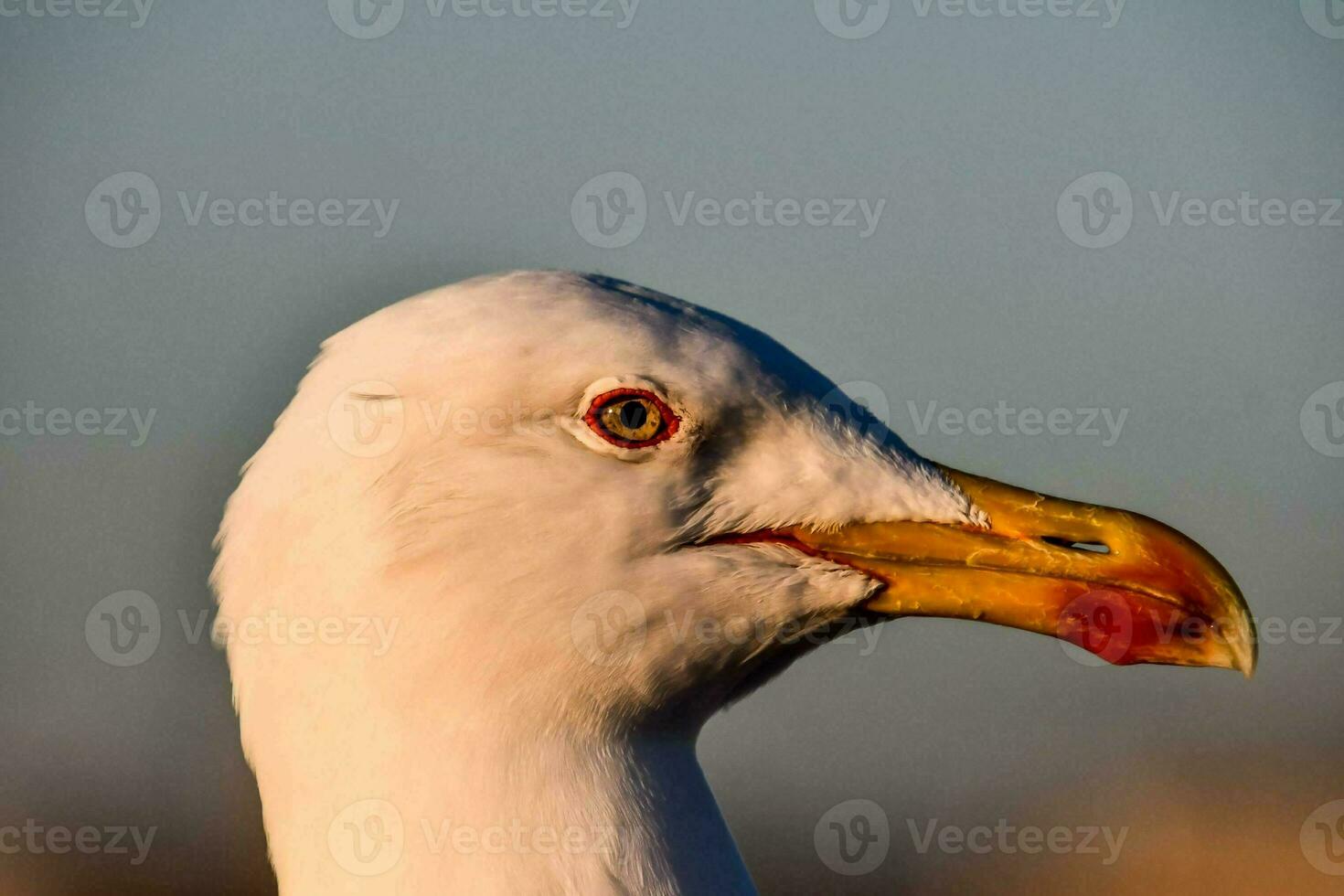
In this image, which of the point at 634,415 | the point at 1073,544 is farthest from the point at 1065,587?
the point at 634,415

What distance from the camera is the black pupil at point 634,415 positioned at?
4.02 meters

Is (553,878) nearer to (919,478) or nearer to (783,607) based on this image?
(783,607)

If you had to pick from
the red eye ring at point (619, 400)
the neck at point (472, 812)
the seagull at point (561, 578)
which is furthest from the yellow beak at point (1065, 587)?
the neck at point (472, 812)

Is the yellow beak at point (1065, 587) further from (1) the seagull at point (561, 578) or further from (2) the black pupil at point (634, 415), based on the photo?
(2) the black pupil at point (634, 415)

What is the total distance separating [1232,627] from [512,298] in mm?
2123

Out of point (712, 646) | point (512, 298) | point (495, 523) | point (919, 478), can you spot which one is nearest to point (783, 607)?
point (712, 646)

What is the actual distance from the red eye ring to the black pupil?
0.02 metres

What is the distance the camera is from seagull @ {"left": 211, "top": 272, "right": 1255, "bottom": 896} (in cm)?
392

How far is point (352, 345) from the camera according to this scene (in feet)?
13.8

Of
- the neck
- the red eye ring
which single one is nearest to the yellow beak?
the red eye ring

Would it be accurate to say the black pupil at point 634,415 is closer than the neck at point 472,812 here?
No

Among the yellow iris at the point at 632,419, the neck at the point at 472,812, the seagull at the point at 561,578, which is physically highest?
the yellow iris at the point at 632,419

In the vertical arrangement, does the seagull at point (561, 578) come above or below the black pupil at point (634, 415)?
below

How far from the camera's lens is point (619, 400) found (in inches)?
158
